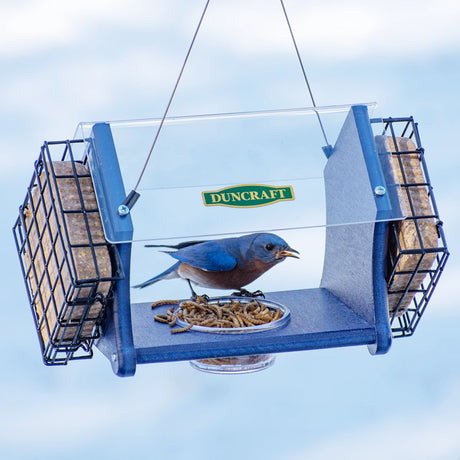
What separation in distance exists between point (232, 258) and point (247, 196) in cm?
45

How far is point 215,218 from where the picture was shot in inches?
165

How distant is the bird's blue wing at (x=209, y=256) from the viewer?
4.67 m

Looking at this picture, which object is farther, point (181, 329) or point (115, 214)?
point (181, 329)

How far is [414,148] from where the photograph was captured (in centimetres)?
455

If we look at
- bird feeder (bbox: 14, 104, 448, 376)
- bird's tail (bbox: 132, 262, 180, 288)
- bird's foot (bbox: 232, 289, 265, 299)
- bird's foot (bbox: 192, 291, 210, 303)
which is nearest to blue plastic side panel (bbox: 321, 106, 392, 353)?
bird feeder (bbox: 14, 104, 448, 376)

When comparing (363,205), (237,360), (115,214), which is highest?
(115,214)

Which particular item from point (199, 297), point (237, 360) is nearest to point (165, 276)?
point (199, 297)

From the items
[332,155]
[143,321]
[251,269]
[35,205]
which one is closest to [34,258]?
[35,205]

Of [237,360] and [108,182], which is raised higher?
[108,182]

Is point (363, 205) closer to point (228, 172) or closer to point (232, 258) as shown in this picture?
point (228, 172)

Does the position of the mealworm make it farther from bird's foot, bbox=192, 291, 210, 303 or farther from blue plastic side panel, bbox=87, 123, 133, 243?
blue plastic side panel, bbox=87, 123, 133, 243

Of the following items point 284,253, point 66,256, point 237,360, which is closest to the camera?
point 66,256

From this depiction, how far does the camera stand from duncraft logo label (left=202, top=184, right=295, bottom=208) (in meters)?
4.27

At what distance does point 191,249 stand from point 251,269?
0.28 m
